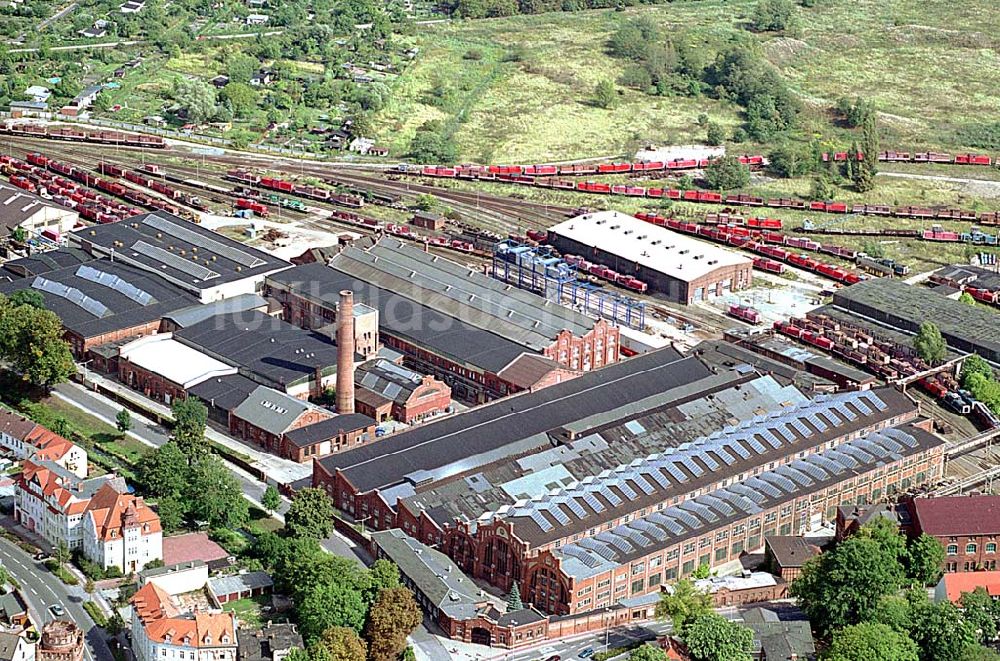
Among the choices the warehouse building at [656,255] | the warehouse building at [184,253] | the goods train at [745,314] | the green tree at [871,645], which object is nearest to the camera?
the green tree at [871,645]

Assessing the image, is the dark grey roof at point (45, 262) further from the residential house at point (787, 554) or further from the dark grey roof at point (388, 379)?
the residential house at point (787, 554)

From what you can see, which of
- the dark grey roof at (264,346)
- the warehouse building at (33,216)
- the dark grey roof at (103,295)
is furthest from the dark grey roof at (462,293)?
the warehouse building at (33,216)

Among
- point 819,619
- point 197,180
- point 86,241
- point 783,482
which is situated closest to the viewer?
point 819,619

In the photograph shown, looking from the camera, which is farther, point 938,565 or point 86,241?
point 86,241

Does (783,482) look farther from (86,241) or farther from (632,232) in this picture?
(86,241)

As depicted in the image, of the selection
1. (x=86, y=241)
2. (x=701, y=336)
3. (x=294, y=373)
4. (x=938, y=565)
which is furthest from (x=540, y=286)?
(x=938, y=565)

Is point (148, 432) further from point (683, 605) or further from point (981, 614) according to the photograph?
point (981, 614)

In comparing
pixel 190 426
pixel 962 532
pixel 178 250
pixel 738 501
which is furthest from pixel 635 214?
pixel 962 532

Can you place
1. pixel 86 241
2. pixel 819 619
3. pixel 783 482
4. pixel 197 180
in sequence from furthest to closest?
pixel 197 180, pixel 86 241, pixel 783 482, pixel 819 619
